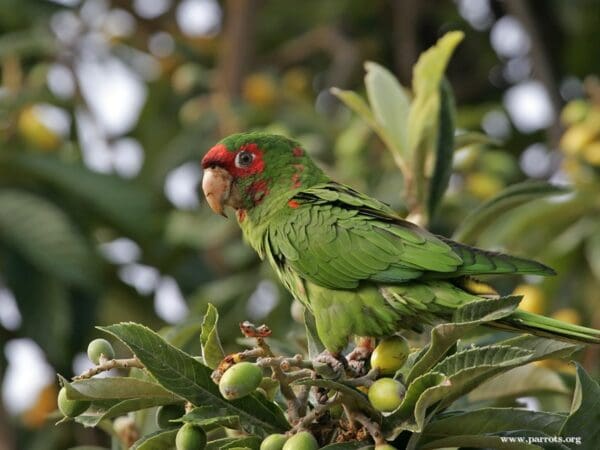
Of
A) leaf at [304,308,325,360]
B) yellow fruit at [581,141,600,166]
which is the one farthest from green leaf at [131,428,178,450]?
yellow fruit at [581,141,600,166]

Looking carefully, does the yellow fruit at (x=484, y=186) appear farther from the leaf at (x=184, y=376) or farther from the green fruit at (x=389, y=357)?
the leaf at (x=184, y=376)

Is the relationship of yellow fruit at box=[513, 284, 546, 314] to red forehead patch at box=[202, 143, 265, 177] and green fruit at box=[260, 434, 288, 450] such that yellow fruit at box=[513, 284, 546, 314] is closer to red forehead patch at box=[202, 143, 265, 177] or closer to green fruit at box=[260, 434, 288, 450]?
red forehead patch at box=[202, 143, 265, 177]

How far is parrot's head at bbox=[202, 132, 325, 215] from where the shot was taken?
2.47 metres

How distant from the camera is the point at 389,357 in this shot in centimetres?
198

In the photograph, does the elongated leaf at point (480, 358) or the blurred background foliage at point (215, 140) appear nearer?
the elongated leaf at point (480, 358)

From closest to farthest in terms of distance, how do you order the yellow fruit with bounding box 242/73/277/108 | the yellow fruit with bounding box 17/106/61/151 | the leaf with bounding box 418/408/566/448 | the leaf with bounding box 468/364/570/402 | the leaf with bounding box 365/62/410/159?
the leaf with bounding box 418/408/566/448 < the leaf with bounding box 468/364/570/402 < the leaf with bounding box 365/62/410/159 < the yellow fruit with bounding box 17/106/61/151 < the yellow fruit with bounding box 242/73/277/108

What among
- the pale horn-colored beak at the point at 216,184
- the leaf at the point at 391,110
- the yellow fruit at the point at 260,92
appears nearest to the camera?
the pale horn-colored beak at the point at 216,184

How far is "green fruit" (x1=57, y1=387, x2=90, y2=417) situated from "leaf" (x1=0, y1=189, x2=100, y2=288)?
2215mm

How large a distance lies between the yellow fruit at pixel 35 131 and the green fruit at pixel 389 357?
2931mm

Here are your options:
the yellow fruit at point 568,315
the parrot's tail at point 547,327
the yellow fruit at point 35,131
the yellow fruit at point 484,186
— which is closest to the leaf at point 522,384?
the parrot's tail at point 547,327

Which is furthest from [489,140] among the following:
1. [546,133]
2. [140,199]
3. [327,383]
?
[546,133]

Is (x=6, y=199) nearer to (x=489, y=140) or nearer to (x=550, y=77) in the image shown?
(x=489, y=140)

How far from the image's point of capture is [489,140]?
272 cm

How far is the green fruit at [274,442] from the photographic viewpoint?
1.75 metres
